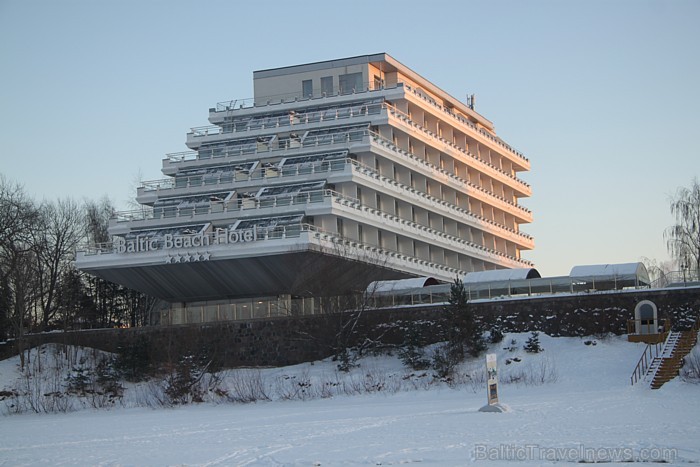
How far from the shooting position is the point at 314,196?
80000 millimetres

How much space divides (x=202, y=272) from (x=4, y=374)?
1545 centimetres

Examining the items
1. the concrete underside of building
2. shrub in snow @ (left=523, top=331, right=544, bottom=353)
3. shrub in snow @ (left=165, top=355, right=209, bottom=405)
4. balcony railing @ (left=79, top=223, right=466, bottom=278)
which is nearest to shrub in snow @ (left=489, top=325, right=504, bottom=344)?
shrub in snow @ (left=523, top=331, right=544, bottom=353)

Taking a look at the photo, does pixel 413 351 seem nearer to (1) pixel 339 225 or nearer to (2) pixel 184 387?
(2) pixel 184 387

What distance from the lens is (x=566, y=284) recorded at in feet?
216

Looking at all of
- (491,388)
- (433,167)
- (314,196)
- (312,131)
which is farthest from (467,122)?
(491,388)

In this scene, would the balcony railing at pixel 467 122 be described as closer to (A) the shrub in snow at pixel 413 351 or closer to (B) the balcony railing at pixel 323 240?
(B) the balcony railing at pixel 323 240

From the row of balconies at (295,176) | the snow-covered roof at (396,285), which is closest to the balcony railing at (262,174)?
the row of balconies at (295,176)

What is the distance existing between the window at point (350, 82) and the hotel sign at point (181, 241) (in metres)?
25.1

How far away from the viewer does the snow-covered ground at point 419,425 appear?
29.7m

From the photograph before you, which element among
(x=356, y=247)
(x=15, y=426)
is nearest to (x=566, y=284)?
(x=356, y=247)

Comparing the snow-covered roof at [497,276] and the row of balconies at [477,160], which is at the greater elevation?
the row of balconies at [477,160]

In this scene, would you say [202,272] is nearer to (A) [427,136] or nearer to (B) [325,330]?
(B) [325,330]

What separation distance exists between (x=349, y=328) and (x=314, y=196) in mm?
16270

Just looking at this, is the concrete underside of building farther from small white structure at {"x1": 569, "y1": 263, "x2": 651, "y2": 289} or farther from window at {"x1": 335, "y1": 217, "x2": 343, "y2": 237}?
small white structure at {"x1": 569, "y1": 263, "x2": 651, "y2": 289}
